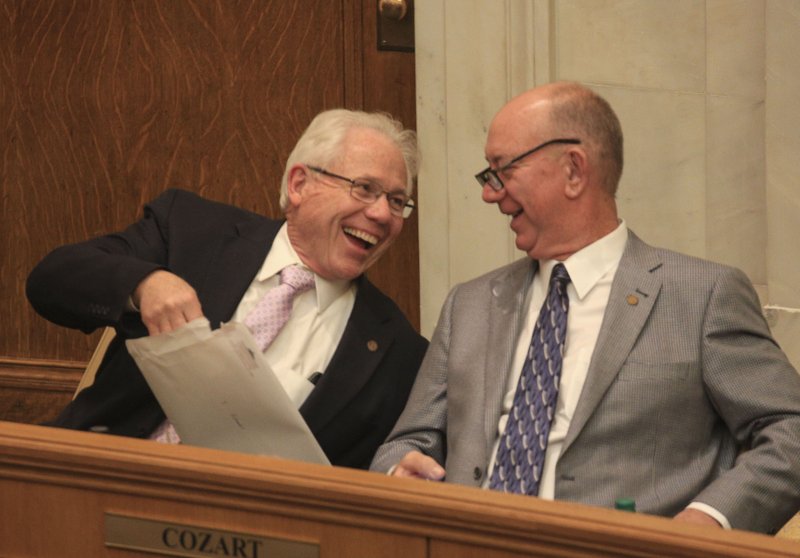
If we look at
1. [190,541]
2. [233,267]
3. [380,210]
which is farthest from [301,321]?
[190,541]

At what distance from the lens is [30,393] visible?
15.0 ft

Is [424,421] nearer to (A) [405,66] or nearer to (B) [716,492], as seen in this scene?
(B) [716,492]

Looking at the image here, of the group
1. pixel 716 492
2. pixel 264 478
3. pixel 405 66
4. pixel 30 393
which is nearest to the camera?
pixel 264 478

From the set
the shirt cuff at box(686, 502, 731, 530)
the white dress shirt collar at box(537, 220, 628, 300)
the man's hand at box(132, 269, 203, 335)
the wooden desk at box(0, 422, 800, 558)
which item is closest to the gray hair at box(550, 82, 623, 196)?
the white dress shirt collar at box(537, 220, 628, 300)

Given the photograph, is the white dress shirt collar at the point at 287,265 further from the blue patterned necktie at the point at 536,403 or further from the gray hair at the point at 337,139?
the blue patterned necktie at the point at 536,403

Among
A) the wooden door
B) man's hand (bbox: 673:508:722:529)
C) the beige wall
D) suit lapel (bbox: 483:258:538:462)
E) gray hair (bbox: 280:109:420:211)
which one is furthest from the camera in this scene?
the wooden door

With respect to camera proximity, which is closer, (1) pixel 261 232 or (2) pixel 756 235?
(1) pixel 261 232

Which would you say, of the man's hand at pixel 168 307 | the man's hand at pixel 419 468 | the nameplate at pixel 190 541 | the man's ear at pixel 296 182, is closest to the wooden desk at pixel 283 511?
the nameplate at pixel 190 541

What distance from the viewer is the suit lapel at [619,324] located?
248 centimetres

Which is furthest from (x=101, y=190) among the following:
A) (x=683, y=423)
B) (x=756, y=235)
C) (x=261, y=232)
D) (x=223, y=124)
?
(x=683, y=423)

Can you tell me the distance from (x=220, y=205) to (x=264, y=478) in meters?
1.58

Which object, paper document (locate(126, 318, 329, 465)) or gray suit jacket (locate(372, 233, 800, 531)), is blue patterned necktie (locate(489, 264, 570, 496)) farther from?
paper document (locate(126, 318, 329, 465))

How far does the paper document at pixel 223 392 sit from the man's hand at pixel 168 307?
9cm

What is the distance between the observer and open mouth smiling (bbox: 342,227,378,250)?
3021mm
